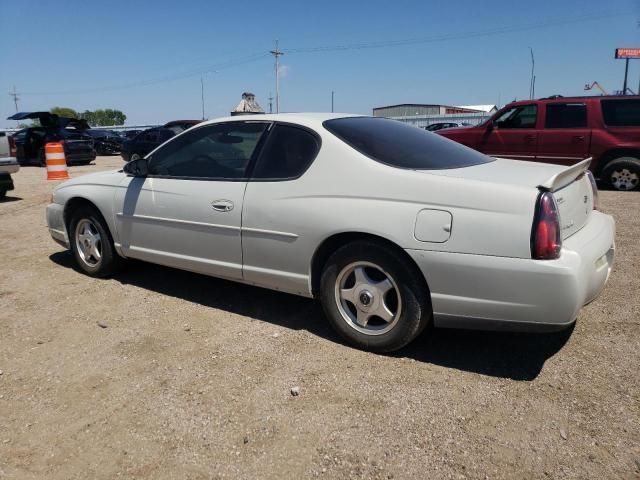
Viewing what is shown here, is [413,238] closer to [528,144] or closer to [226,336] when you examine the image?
[226,336]

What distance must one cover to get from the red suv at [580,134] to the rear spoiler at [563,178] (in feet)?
22.6

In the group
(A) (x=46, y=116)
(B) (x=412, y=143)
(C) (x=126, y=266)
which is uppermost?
(A) (x=46, y=116)

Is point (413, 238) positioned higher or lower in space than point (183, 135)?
lower

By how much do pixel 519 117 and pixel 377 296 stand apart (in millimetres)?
8164

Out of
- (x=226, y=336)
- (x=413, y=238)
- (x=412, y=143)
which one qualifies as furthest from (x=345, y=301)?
(x=412, y=143)

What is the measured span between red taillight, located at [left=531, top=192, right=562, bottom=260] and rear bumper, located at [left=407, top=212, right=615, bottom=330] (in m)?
0.04

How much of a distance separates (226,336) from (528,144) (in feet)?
26.9

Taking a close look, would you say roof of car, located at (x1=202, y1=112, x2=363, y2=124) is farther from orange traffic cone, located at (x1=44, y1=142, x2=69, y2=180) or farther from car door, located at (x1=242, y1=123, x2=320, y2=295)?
orange traffic cone, located at (x1=44, y1=142, x2=69, y2=180)

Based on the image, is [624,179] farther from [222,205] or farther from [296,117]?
[222,205]

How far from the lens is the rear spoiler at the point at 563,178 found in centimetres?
267

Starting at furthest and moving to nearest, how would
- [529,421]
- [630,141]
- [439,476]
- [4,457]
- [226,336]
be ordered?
[630,141]
[226,336]
[529,421]
[4,457]
[439,476]

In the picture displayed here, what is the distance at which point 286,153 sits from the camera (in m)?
3.49

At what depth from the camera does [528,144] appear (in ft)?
32.0

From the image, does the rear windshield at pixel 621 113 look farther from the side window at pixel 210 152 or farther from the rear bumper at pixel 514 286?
the side window at pixel 210 152
